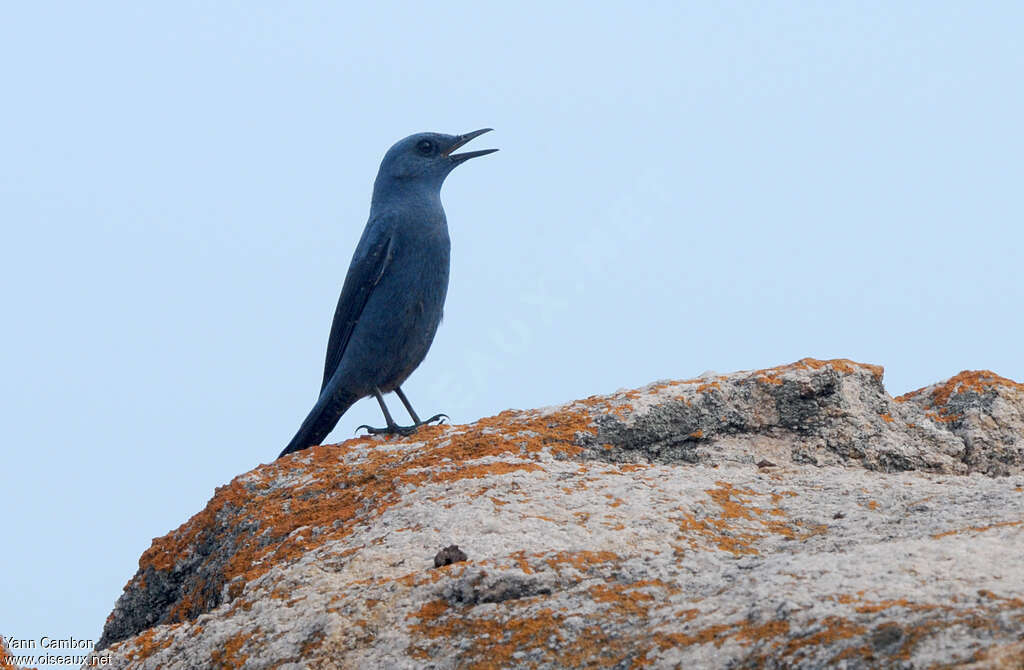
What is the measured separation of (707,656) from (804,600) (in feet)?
0.92

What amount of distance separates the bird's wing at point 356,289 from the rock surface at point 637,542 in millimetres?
2208

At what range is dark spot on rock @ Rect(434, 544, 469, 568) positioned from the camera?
3.40 meters

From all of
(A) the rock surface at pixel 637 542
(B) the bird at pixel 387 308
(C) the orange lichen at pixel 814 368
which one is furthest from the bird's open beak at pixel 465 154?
(C) the orange lichen at pixel 814 368

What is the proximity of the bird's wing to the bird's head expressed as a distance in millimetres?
576

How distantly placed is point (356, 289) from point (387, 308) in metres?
0.33

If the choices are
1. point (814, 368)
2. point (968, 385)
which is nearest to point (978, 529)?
point (814, 368)

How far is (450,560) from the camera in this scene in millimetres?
3408

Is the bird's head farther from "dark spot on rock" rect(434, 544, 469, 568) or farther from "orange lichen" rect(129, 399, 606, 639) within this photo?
"dark spot on rock" rect(434, 544, 469, 568)

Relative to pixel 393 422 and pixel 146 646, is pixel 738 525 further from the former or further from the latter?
pixel 393 422

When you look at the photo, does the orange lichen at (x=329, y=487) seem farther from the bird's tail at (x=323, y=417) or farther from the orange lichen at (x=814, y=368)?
the bird's tail at (x=323, y=417)

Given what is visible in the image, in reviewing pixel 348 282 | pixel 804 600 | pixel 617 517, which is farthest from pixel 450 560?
pixel 348 282

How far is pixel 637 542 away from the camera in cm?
345

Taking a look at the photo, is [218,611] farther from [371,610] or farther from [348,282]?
[348,282]

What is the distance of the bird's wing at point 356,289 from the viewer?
761 cm
